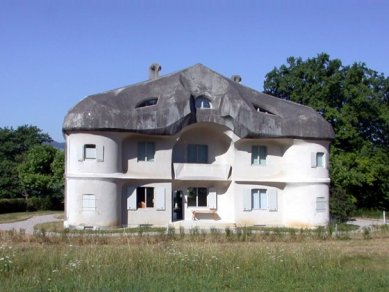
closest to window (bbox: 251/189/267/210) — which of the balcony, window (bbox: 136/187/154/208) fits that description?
the balcony

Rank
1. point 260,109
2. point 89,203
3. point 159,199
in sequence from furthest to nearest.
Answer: point 260,109 → point 159,199 → point 89,203

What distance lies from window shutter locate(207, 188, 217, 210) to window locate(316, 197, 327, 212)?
7.03 meters

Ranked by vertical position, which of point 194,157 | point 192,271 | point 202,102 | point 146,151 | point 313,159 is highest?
point 202,102

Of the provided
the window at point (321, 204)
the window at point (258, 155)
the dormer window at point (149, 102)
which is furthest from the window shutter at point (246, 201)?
the dormer window at point (149, 102)

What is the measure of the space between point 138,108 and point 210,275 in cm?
2497

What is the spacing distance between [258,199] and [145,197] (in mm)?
7988

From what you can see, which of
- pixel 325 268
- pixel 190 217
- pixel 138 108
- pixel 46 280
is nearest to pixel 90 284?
pixel 46 280

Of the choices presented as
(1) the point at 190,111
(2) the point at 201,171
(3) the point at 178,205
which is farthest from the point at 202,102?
(3) the point at 178,205

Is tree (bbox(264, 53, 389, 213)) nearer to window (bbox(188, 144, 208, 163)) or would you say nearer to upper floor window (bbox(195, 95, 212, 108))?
window (bbox(188, 144, 208, 163))

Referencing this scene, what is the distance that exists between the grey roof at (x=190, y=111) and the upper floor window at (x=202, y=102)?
33cm

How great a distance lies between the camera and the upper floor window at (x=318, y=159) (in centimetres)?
4166

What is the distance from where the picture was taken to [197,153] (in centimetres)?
4331

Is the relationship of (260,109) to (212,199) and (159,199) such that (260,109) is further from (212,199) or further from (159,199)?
(159,199)

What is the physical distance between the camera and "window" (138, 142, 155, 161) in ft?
130
